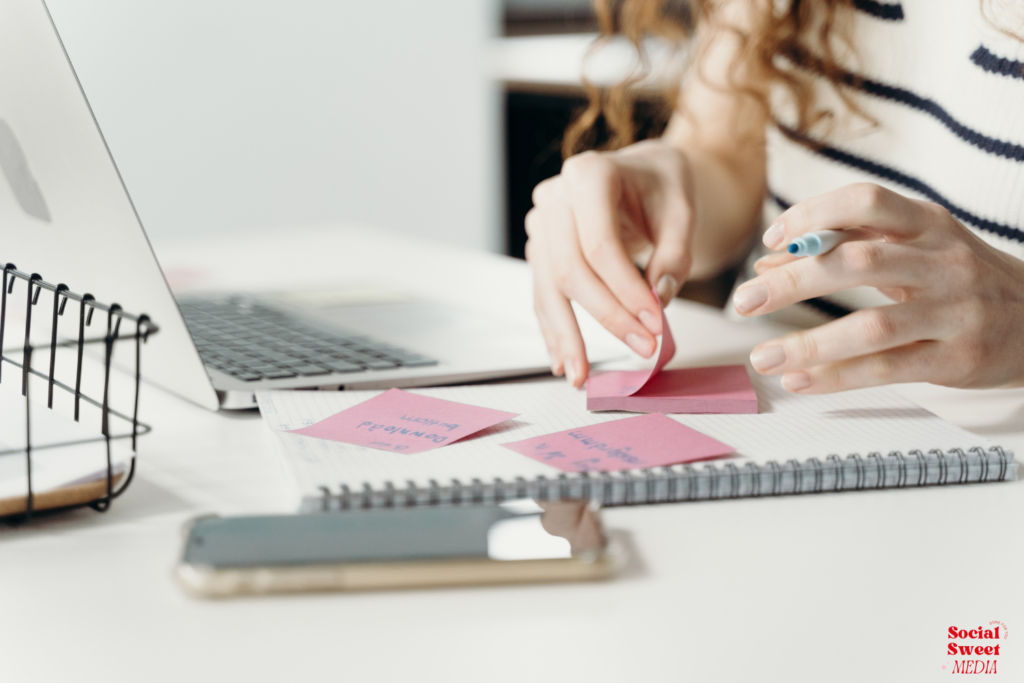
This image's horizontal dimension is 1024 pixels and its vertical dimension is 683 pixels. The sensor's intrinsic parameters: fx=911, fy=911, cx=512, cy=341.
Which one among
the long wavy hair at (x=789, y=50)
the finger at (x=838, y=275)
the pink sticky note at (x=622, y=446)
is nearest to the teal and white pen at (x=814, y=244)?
the finger at (x=838, y=275)

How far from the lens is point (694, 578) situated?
0.36m

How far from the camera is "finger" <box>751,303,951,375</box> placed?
50 centimetres

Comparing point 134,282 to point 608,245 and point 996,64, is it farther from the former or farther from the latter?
point 996,64

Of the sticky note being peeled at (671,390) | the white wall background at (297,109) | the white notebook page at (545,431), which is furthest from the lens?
the white wall background at (297,109)

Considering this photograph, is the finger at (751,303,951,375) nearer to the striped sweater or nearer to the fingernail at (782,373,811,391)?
the fingernail at (782,373,811,391)

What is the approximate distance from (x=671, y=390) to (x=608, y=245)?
0.14 m

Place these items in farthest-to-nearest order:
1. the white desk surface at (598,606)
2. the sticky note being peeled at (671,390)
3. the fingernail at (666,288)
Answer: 1. the fingernail at (666,288)
2. the sticky note being peeled at (671,390)
3. the white desk surface at (598,606)

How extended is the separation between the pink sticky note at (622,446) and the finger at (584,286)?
13 centimetres

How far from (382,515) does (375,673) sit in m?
0.07

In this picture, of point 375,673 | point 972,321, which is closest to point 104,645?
point 375,673

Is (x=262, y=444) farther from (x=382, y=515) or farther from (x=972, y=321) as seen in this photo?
(x=972, y=321)

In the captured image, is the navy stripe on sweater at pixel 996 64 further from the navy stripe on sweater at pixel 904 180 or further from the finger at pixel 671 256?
the finger at pixel 671 256

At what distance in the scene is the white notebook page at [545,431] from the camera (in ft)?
1.37

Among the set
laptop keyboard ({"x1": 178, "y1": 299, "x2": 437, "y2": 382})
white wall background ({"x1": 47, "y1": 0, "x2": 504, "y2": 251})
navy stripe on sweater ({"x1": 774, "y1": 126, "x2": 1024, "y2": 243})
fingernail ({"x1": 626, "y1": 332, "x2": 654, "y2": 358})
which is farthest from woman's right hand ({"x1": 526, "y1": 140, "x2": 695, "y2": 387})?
white wall background ({"x1": 47, "y1": 0, "x2": 504, "y2": 251})
